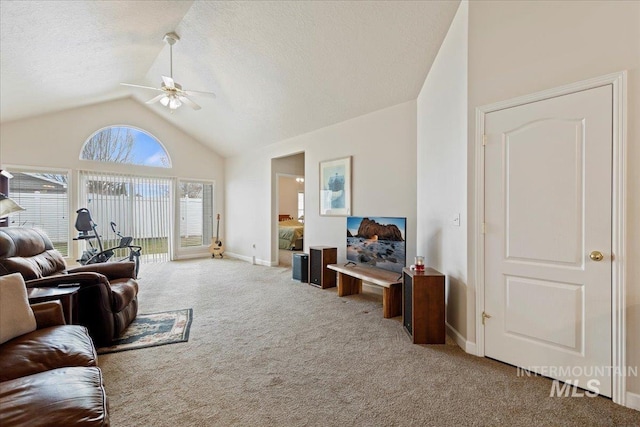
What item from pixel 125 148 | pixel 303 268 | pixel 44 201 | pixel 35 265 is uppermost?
pixel 125 148

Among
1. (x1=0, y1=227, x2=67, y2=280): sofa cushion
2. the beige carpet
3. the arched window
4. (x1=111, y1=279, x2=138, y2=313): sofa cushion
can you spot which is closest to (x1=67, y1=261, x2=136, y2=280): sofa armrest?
(x1=111, y1=279, x2=138, y2=313): sofa cushion

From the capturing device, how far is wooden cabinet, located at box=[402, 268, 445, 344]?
2.61 m

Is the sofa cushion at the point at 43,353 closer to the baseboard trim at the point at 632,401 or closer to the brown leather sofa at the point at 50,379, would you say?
the brown leather sofa at the point at 50,379

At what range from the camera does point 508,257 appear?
7.36ft

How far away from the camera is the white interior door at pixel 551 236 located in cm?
187

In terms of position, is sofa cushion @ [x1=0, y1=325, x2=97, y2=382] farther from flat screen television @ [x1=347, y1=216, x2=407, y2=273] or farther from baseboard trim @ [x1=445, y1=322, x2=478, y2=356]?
flat screen television @ [x1=347, y1=216, x2=407, y2=273]

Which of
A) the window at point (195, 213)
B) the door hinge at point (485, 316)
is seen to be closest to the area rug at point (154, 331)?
the door hinge at point (485, 316)

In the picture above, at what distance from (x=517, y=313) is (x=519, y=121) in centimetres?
148

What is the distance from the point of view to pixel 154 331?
9.38 feet

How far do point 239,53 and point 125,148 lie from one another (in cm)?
411

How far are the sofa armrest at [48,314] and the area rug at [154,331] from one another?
73 cm

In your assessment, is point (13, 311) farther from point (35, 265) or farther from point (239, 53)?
point (239, 53)

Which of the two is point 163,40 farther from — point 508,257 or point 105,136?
point 508,257

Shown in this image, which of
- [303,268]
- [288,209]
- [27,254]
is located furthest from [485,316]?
[288,209]
